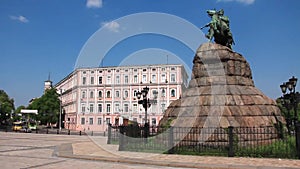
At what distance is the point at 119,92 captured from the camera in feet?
202

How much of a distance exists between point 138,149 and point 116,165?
3806 millimetres

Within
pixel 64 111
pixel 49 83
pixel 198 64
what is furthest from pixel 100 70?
pixel 49 83

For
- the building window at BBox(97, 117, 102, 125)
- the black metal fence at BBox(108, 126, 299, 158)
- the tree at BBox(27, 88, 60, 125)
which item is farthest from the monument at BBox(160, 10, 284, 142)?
the tree at BBox(27, 88, 60, 125)

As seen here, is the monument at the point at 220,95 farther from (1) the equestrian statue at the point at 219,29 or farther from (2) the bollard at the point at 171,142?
(2) the bollard at the point at 171,142

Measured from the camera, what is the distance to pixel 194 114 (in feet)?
49.7

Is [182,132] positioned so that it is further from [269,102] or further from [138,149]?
[269,102]

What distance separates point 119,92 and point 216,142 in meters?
48.8

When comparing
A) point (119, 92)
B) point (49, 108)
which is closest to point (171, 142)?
point (119, 92)

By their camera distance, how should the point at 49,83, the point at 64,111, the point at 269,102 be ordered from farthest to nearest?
the point at 49,83 → the point at 64,111 → the point at 269,102

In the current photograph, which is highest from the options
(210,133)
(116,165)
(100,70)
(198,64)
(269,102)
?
(100,70)

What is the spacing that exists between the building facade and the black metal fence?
41.0 m

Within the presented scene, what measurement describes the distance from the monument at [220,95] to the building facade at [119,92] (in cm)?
3847

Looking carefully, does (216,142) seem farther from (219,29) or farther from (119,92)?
(119,92)


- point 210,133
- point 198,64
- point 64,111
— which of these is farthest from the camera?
point 64,111
